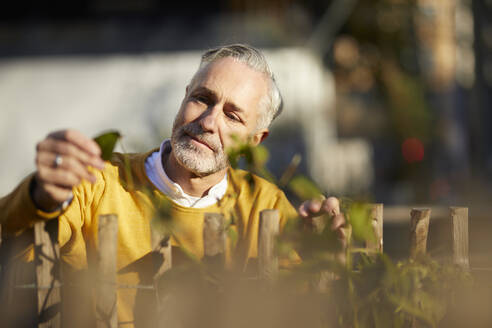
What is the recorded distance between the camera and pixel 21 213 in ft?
3.95

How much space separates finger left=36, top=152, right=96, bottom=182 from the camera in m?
1.07

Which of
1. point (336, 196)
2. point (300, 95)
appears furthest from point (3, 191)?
point (336, 196)

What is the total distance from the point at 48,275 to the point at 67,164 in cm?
31

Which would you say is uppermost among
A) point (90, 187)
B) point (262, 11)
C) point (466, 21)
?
point (466, 21)

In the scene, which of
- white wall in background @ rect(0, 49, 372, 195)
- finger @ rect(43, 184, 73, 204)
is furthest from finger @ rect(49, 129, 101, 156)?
white wall in background @ rect(0, 49, 372, 195)

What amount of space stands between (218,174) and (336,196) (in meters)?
0.64

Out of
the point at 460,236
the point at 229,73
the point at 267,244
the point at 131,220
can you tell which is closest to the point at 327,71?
the point at 229,73

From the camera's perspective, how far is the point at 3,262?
132 centimetres

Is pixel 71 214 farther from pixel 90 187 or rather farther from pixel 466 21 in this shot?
pixel 466 21

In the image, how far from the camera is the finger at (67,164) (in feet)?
3.52

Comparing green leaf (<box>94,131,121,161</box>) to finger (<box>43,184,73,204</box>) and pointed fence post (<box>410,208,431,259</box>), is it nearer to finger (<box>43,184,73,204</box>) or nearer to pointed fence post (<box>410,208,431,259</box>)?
finger (<box>43,184,73,204</box>)

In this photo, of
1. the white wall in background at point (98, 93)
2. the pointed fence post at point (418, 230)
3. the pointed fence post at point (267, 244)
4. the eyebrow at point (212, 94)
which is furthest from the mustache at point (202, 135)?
the white wall in background at point (98, 93)

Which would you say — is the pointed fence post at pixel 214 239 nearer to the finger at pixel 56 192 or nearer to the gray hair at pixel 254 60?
the finger at pixel 56 192

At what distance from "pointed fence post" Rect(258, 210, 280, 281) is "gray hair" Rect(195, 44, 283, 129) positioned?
0.69m
